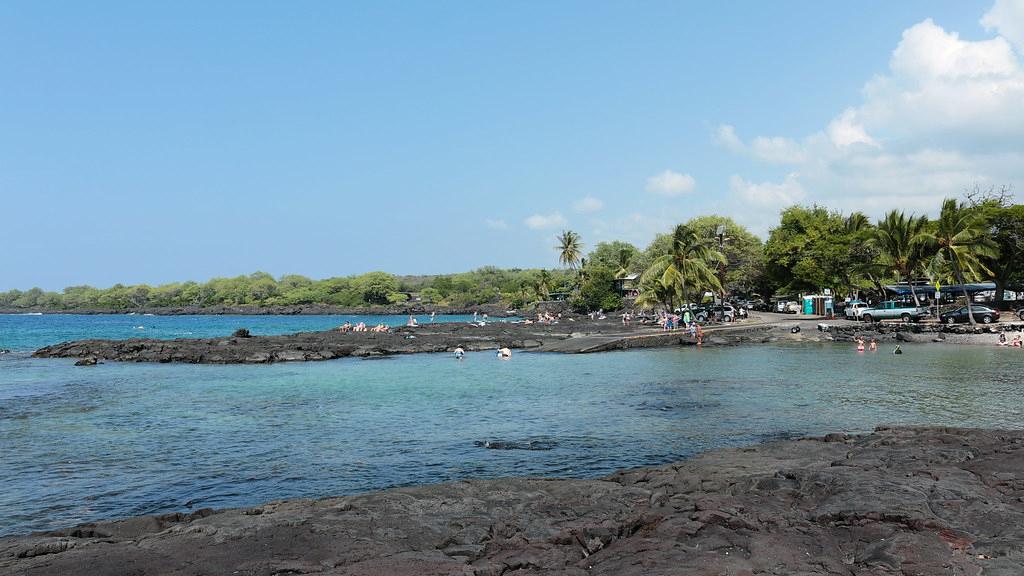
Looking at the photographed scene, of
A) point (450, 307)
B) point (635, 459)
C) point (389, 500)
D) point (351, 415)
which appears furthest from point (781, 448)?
point (450, 307)

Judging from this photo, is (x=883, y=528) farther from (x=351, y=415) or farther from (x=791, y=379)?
(x=791, y=379)

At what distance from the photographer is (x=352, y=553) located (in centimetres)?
801

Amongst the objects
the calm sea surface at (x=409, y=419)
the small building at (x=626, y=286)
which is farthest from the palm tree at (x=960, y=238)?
the small building at (x=626, y=286)

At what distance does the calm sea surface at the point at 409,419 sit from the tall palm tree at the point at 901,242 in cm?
2187

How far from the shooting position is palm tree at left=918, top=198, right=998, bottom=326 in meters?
51.0

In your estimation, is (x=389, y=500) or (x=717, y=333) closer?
(x=389, y=500)

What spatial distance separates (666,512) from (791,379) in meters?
21.4

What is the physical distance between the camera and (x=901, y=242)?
189 feet

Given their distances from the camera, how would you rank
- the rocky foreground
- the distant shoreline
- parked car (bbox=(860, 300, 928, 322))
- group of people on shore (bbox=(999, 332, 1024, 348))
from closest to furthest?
the rocky foreground, group of people on shore (bbox=(999, 332, 1024, 348)), parked car (bbox=(860, 300, 928, 322)), the distant shoreline

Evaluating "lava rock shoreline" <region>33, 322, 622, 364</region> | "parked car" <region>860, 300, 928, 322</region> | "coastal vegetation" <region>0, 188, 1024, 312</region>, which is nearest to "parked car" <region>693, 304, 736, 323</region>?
"coastal vegetation" <region>0, 188, 1024, 312</region>

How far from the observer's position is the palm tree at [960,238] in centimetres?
5100

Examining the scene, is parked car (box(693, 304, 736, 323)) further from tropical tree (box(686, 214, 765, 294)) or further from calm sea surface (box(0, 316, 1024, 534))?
calm sea surface (box(0, 316, 1024, 534))

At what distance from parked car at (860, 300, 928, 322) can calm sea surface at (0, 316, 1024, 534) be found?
19.6 meters

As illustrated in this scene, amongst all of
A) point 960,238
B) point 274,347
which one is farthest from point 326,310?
point 960,238
